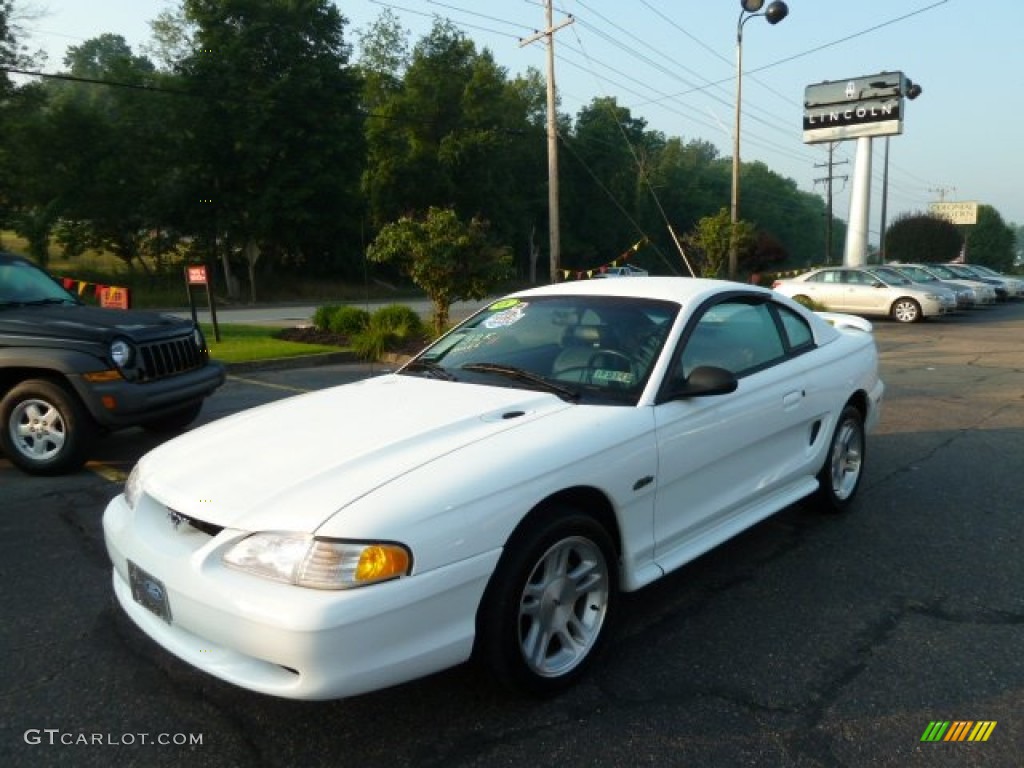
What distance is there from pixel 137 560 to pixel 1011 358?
1355 cm

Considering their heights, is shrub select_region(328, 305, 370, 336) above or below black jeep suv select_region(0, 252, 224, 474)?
below

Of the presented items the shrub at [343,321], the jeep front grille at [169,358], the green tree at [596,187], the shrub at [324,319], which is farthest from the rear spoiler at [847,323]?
the green tree at [596,187]

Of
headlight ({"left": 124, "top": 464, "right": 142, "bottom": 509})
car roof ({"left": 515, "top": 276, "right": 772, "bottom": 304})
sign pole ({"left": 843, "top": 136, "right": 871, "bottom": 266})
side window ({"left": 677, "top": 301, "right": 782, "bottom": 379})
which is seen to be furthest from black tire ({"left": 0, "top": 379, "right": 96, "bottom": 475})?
sign pole ({"left": 843, "top": 136, "right": 871, "bottom": 266})

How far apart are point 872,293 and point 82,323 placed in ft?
62.0

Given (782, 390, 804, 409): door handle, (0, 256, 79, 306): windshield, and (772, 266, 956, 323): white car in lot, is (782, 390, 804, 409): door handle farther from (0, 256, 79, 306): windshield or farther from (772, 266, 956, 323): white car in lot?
(772, 266, 956, 323): white car in lot

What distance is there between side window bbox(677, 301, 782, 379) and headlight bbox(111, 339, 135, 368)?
14.0ft

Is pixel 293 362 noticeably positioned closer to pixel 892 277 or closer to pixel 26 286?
pixel 26 286

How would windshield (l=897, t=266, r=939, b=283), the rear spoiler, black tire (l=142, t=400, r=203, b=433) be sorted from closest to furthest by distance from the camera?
the rear spoiler < black tire (l=142, t=400, r=203, b=433) < windshield (l=897, t=266, r=939, b=283)

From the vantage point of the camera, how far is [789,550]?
418 cm

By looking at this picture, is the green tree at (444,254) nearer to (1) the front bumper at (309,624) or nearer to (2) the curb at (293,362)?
(2) the curb at (293,362)

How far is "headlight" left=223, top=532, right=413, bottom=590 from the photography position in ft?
7.52

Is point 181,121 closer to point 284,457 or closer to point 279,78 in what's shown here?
point 279,78

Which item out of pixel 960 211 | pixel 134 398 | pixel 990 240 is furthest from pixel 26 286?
pixel 990 240

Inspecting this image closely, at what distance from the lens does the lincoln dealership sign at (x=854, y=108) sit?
33.3 m
